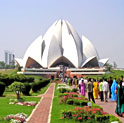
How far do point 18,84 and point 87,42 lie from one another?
138 ft

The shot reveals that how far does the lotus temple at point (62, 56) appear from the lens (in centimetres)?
4881

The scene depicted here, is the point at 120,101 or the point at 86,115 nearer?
the point at 86,115

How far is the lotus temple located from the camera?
48812mm

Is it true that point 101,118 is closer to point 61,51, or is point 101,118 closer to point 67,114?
point 67,114

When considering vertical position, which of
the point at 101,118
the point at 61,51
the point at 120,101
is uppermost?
the point at 61,51

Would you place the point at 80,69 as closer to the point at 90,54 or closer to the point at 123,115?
the point at 90,54

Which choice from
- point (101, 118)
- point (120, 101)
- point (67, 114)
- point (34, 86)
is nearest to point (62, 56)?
A: point (34, 86)

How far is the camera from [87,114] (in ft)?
23.0

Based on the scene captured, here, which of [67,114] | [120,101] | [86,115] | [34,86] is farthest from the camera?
[34,86]

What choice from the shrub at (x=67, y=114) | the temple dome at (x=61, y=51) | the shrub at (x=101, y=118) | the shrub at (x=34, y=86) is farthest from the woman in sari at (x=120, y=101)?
the temple dome at (x=61, y=51)

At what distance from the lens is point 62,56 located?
51.8 metres

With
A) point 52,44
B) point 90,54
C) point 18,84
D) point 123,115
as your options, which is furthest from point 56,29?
point 123,115

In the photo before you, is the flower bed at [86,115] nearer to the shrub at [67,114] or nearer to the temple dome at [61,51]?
the shrub at [67,114]

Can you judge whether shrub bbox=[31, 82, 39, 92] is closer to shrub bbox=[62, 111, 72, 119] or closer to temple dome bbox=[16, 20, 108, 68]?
shrub bbox=[62, 111, 72, 119]
